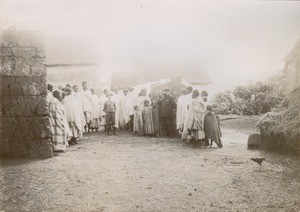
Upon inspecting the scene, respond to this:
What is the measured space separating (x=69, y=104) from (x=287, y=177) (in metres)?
5.39

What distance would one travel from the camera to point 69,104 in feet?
28.9

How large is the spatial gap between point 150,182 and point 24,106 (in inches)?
103

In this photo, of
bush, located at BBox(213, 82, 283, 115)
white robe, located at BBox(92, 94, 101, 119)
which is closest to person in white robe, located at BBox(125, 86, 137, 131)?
white robe, located at BBox(92, 94, 101, 119)

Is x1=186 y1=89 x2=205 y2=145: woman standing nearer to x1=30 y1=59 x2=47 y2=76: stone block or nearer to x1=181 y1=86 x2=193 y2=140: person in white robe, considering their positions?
x1=181 y1=86 x2=193 y2=140: person in white robe

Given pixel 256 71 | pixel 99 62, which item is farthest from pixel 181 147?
pixel 99 62

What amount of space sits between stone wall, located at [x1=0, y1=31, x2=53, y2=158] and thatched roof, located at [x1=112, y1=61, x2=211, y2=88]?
1724 cm

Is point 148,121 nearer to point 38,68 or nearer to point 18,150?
point 38,68

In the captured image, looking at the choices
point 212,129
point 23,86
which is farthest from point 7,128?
point 212,129

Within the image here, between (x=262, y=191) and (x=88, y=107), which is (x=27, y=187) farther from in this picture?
(x=88, y=107)

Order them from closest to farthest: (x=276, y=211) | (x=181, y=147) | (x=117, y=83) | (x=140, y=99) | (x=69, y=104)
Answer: (x=276, y=211)
(x=181, y=147)
(x=69, y=104)
(x=140, y=99)
(x=117, y=83)

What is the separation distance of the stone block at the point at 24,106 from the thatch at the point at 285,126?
4.62 meters

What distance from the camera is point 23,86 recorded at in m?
6.15

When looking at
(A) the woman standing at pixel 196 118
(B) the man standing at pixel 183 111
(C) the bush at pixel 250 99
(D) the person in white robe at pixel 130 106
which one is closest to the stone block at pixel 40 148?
(A) the woman standing at pixel 196 118

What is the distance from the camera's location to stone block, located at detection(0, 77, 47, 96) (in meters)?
6.08
